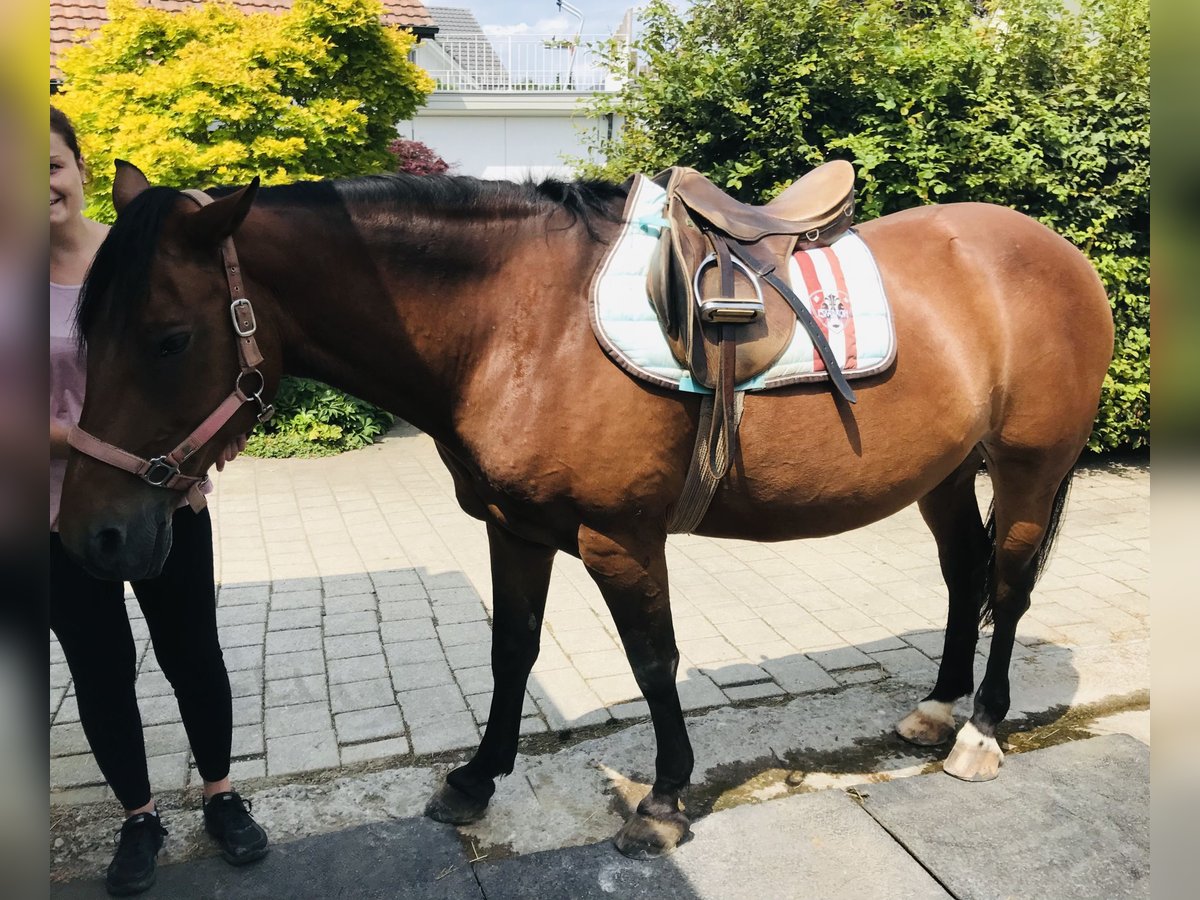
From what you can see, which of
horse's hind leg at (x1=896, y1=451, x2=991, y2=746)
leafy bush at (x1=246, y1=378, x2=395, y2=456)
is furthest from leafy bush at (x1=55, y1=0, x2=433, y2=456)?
horse's hind leg at (x1=896, y1=451, x2=991, y2=746)

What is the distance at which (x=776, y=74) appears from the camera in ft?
17.8

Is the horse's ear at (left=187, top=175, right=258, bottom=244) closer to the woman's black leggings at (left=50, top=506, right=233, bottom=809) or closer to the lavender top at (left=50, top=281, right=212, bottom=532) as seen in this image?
the lavender top at (left=50, top=281, right=212, bottom=532)

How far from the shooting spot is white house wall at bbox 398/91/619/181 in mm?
12234

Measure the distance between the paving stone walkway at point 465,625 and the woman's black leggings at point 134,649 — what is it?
44 centimetres

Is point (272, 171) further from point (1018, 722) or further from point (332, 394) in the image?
point (1018, 722)

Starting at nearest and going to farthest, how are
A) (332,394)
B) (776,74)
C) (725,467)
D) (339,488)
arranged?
(725,467) → (776,74) → (339,488) → (332,394)

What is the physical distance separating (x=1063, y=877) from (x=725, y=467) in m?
1.46

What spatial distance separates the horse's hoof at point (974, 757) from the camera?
2.61 meters

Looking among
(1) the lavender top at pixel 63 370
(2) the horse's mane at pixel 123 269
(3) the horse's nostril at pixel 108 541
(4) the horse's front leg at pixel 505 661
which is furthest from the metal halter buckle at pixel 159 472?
(4) the horse's front leg at pixel 505 661

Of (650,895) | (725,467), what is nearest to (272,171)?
(725,467)

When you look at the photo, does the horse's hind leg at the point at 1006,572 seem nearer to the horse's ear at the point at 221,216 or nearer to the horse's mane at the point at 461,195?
the horse's mane at the point at 461,195

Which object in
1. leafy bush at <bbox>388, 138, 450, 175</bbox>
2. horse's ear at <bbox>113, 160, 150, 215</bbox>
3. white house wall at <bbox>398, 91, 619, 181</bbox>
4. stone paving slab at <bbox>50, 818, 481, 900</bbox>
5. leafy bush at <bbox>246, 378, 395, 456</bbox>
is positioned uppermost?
white house wall at <bbox>398, 91, 619, 181</bbox>

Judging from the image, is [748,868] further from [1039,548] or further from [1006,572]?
[1039,548]

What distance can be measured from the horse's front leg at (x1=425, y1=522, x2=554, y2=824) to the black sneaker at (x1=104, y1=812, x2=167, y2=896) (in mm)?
742
